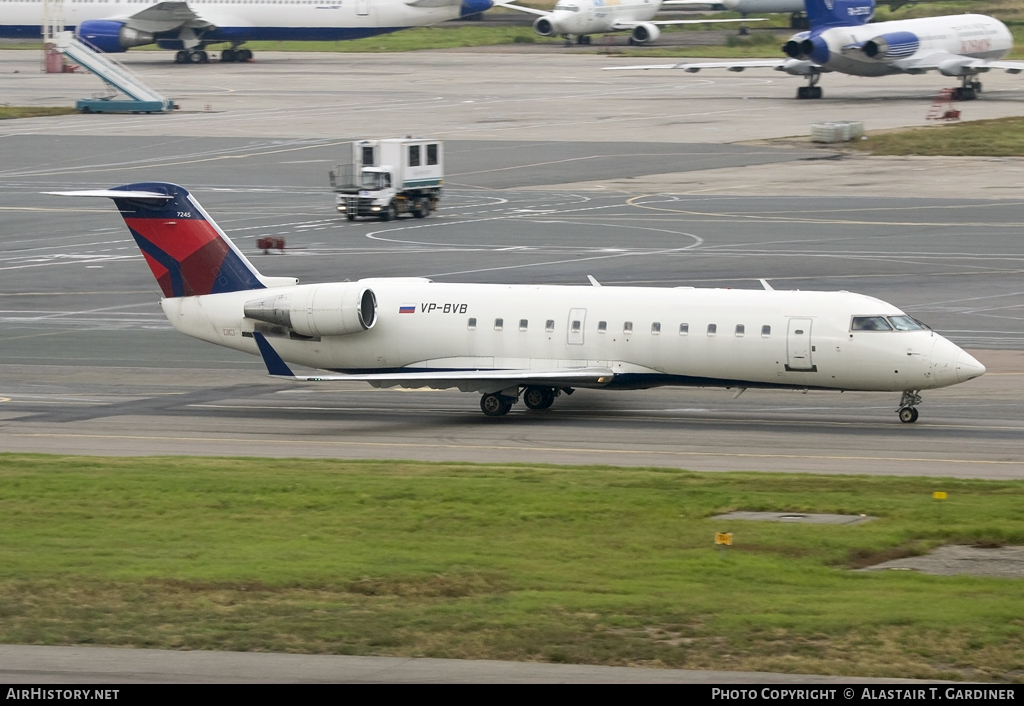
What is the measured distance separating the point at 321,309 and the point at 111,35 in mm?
104318

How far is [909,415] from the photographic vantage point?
3319 cm

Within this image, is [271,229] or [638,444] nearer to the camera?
[638,444]

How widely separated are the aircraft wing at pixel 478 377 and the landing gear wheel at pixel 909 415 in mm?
6469

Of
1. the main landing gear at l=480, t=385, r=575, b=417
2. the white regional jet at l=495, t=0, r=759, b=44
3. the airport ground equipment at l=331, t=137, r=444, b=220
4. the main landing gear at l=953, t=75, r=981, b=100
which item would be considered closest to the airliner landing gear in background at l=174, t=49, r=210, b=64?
the white regional jet at l=495, t=0, r=759, b=44

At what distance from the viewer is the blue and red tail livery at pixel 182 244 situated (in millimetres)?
37250

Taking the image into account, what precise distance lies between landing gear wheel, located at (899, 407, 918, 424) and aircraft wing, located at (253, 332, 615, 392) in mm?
6469

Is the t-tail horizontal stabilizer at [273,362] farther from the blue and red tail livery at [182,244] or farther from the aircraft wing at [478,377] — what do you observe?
the blue and red tail livery at [182,244]

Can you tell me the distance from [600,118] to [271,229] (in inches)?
1477

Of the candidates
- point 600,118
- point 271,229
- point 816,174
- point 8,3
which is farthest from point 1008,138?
point 8,3

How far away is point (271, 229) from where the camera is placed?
63688mm

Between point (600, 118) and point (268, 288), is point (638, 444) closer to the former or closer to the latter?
point (268, 288)

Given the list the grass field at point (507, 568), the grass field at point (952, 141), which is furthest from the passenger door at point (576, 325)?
the grass field at point (952, 141)

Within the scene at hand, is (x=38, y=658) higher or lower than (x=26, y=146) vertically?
higher

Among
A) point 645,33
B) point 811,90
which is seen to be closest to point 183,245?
point 811,90
